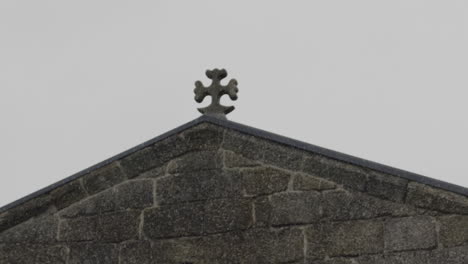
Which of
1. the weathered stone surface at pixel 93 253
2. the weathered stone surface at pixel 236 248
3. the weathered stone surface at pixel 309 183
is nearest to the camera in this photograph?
the weathered stone surface at pixel 236 248

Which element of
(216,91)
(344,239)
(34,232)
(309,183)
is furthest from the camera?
(216,91)

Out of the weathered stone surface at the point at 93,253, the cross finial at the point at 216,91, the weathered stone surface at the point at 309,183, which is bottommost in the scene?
the weathered stone surface at the point at 93,253

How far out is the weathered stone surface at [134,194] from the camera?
805cm

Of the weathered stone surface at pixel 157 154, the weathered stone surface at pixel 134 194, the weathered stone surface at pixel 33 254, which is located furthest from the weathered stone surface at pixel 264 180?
the weathered stone surface at pixel 33 254

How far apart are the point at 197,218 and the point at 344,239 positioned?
1248 millimetres

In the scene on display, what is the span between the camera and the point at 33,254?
8094 millimetres

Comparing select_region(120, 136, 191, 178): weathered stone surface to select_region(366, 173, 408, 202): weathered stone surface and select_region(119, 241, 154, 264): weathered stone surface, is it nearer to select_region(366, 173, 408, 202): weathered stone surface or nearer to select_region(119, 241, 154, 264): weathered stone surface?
select_region(119, 241, 154, 264): weathered stone surface

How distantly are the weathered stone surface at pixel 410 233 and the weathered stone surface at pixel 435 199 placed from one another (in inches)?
4.5

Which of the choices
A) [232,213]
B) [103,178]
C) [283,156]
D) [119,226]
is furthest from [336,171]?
[103,178]

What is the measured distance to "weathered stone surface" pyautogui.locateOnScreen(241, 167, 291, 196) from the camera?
7.79m

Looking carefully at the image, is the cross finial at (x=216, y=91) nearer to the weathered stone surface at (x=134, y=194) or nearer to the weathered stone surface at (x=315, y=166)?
the weathered stone surface at (x=134, y=194)

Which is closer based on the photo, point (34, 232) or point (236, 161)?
point (236, 161)

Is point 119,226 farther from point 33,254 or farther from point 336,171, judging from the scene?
point 336,171

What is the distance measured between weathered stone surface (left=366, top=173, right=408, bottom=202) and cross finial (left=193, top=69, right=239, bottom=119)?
154cm
